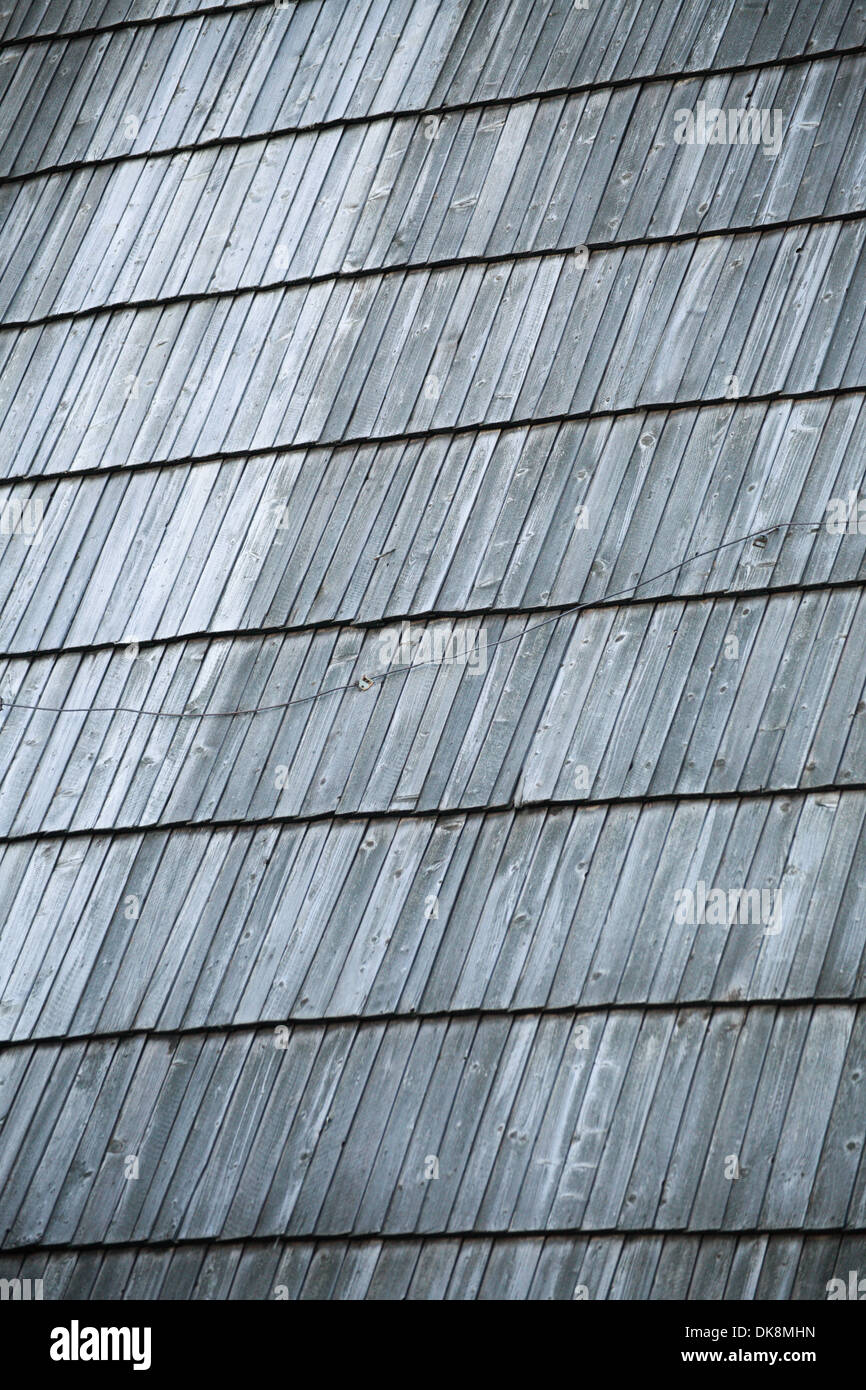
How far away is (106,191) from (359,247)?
1.54 metres

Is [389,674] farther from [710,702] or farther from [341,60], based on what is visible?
[341,60]

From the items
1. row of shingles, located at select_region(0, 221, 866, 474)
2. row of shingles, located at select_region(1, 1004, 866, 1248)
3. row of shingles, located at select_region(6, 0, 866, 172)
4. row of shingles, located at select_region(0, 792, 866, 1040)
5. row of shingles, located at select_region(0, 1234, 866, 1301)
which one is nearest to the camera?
row of shingles, located at select_region(0, 1234, 866, 1301)

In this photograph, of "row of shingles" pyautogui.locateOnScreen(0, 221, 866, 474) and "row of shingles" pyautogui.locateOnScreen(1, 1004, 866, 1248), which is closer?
"row of shingles" pyautogui.locateOnScreen(1, 1004, 866, 1248)

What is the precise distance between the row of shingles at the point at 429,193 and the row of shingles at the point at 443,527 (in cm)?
101

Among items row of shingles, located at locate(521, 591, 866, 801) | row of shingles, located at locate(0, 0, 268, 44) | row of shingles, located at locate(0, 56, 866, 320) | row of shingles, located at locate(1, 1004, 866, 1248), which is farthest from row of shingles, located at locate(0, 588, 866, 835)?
row of shingles, located at locate(0, 0, 268, 44)

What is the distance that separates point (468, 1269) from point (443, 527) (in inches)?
116

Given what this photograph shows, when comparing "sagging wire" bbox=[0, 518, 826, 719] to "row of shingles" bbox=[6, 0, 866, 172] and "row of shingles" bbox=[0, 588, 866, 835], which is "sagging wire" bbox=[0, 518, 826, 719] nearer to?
"row of shingles" bbox=[0, 588, 866, 835]

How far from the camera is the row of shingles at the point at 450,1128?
5598 millimetres

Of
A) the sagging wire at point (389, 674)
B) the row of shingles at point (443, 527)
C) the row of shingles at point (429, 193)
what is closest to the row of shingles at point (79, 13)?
the row of shingles at point (429, 193)

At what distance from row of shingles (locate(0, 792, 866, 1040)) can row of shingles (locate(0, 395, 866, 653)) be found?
98cm

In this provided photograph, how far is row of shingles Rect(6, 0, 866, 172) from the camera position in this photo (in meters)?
7.70

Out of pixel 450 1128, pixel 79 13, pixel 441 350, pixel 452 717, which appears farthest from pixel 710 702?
pixel 79 13

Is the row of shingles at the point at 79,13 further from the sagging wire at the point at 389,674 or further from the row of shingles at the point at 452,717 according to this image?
the sagging wire at the point at 389,674
